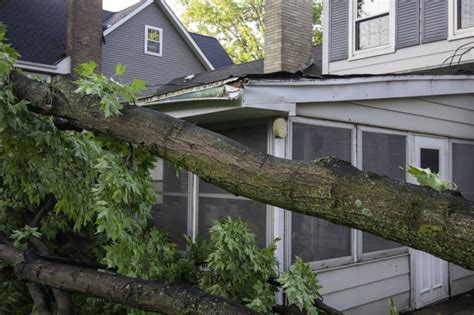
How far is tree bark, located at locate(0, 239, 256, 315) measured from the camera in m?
2.14

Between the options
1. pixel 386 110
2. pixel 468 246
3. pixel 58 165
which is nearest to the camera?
pixel 468 246

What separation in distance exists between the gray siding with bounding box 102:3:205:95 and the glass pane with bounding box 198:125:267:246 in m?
12.2

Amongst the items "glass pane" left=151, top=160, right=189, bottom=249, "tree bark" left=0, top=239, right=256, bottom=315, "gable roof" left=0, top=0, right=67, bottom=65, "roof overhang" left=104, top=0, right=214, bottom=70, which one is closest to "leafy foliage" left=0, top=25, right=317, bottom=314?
"tree bark" left=0, top=239, right=256, bottom=315

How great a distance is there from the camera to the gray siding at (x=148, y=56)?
706 inches

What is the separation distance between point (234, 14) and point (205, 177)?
2758cm

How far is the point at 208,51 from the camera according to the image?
22.5 meters

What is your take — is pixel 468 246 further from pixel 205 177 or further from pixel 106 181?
pixel 106 181

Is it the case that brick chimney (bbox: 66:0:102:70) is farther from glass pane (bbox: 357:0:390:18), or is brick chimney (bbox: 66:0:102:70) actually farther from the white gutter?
glass pane (bbox: 357:0:390:18)

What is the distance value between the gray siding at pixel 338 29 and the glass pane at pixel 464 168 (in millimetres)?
3737

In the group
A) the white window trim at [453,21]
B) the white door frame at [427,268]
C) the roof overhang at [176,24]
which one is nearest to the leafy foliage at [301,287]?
the white door frame at [427,268]

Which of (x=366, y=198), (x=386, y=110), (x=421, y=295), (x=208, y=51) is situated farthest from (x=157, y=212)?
(x=208, y=51)

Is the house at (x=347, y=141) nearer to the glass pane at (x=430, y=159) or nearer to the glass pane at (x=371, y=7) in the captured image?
the glass pane at (x=430, y=159)

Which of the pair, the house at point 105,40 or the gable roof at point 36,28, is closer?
the house at point 105,40

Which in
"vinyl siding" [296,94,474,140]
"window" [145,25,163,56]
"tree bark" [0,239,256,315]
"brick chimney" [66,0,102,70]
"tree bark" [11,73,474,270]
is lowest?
"tree bark" [0,239,256,315]
